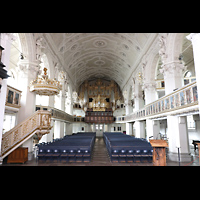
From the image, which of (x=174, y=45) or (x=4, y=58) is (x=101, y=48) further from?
(x=4, y=58)

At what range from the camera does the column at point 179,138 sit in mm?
7943

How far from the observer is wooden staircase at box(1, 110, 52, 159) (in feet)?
22.3

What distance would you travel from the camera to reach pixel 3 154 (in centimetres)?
668

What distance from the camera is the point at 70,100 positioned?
22.7 m

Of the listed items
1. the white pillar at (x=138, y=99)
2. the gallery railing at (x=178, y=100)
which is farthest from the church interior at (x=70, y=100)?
the white pillar at (x=138, y=99)

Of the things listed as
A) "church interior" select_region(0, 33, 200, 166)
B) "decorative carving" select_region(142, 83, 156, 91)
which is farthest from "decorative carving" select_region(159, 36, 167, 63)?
"decorative carving" select_region(142, 83, 156, 91)

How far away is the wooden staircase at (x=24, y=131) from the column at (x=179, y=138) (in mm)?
7318

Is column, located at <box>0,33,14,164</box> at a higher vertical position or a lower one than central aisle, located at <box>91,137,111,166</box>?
higher

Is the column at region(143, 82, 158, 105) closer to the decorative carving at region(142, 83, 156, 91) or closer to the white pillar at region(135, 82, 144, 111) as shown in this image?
the decorative carving at region(142, 83, 156, 91)

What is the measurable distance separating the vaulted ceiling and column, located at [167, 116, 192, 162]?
23.9ft

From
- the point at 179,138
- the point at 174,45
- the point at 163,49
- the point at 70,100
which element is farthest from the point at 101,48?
the point at 179,138
